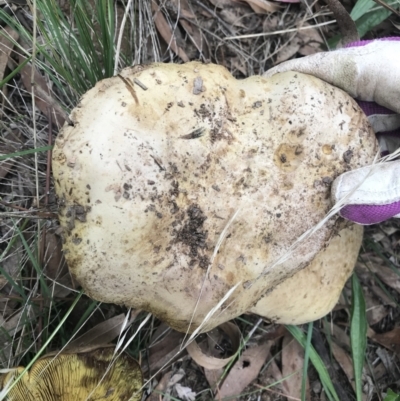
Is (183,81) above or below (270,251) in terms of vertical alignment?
above

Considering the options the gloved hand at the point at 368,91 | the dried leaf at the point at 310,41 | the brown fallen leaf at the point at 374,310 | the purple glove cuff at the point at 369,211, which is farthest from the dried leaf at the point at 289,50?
the brown fallen leaf at the point at 374,310

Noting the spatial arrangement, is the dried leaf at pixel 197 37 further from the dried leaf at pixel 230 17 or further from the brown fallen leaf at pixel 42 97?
the brown fallen leaf at pixel 42 97

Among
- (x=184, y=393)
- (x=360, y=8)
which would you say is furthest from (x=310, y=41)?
(x=184, y=393)

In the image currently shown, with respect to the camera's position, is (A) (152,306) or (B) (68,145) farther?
(A) (152,306)

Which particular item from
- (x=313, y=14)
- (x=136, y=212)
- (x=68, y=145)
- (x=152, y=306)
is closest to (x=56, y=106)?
(x=68, y=145)

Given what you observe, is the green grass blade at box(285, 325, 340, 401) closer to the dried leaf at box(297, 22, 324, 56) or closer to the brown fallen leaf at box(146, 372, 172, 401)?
the brown fallen leaf at box(146, 372, 172, 401)

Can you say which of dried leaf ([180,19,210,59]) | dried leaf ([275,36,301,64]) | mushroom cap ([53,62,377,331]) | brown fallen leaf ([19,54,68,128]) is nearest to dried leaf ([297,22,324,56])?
dried leaf ([275,36,301,64])

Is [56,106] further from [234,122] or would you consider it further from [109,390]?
[109,390]

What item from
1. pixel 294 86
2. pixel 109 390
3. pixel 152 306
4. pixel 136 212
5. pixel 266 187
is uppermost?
pixel 294 86
